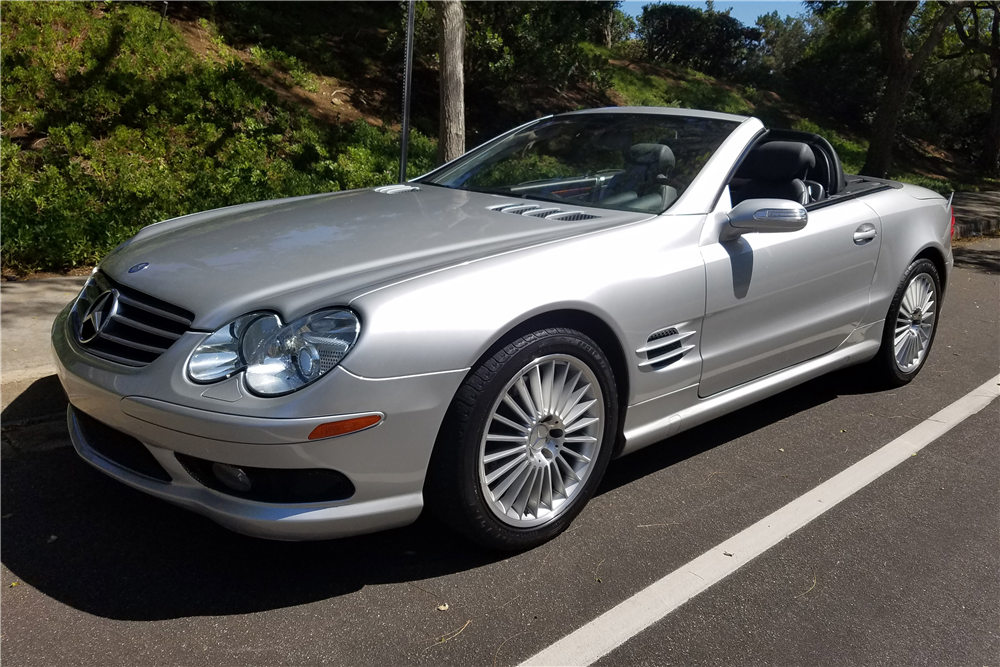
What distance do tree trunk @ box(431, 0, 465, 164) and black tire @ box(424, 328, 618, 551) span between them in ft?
16.4

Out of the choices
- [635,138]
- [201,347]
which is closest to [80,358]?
[201,347]

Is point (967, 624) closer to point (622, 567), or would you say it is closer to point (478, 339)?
point (622, 567)

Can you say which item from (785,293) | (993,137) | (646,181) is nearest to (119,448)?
(646,181)

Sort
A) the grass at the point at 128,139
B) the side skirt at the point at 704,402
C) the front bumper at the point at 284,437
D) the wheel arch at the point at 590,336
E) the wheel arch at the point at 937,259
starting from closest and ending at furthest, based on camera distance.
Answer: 1. the front bumper at the point at 284,437
2. the wheel arch at the point at 590,336
3. the side skirt at the point at 704,402
4. the wheel arch at the point at 937,259
5. the grass at the point at 128,139

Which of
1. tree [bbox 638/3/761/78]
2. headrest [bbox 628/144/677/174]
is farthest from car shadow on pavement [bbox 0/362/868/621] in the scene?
tree [bbox 638/3/761/78]

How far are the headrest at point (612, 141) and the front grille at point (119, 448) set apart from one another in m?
2.45

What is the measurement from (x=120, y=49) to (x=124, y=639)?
26.9 ft

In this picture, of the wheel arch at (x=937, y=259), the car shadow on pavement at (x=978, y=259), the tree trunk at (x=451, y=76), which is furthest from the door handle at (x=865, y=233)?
the car shadow on pavement at (x=978, y=259)

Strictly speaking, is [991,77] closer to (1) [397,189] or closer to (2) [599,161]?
(2) [599,161]

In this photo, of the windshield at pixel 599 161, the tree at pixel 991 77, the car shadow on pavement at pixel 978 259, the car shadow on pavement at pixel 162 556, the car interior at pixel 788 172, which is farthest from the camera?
the tree at pixel 991 77

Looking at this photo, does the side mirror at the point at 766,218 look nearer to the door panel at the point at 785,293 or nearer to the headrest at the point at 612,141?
the door panel at the point at 785,293

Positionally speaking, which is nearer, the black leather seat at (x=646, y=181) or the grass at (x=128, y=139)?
the black leather seat at (x=646, y=181)

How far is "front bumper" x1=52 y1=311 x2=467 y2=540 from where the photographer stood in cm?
248

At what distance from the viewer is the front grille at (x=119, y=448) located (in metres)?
2.75
